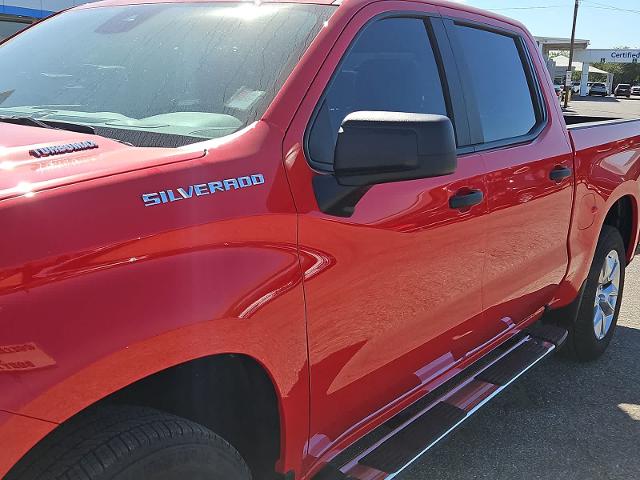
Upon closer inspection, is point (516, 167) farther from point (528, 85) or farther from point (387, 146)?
point (387, 146)

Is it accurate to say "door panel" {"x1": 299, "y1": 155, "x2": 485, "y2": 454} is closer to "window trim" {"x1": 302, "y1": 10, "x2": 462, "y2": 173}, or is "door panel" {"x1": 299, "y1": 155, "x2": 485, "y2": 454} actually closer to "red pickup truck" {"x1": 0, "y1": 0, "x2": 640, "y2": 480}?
"red pickup truck" {"x1": 0, "y1": 0, "x2": 640, "y2": 480}

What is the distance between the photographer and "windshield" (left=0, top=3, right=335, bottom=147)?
1.98 metres

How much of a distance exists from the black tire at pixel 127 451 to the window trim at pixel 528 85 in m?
1.71

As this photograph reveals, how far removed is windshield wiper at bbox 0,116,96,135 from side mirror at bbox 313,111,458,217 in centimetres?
70

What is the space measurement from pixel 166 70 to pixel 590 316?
10.1 ft

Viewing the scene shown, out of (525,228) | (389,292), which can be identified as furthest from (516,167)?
(389,292)

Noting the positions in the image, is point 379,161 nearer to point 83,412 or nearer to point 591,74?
point 83,412

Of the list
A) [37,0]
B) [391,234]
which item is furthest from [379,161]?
[37,0]

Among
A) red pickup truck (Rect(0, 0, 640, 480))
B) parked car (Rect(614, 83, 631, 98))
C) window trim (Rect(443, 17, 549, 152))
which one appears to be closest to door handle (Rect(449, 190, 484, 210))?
red pickup truck (Rect(0, 0, 640, 480))

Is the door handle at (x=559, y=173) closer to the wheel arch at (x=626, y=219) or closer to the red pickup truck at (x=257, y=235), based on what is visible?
the red pickup truck at (x=257, y=235)

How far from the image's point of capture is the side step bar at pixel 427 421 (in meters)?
2.20

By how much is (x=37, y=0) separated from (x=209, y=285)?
19023mm

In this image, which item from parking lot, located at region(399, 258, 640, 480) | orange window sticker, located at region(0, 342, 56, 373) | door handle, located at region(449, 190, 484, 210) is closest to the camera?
orange window sticker, located at region(0, 342, 56, 373)

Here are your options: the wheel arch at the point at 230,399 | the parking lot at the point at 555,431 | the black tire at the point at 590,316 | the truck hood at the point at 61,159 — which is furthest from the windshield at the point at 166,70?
the black tire at the point at 590,316
